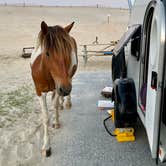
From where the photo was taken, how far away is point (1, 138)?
400 centimetres

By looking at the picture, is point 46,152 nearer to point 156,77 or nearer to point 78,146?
point 78,146

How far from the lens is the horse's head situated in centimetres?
308

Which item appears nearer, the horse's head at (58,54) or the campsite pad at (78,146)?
the horse's head at (58,54)

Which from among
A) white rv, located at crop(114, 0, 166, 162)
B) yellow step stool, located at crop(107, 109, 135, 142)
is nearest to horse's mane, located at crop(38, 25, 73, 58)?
white rv, located at crop(114, 0, 166, 162)

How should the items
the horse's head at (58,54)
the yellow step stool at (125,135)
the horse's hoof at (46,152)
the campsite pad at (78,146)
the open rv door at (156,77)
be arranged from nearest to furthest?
the open rv door at (156,77) < the horse's head at (58,54) < the campsite pad at (78,146) < the horse's hoof at (46,152) < the yellow step stool at (125,135)

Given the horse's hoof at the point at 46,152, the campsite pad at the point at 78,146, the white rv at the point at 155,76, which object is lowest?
the campsite pad at the point at 78,146

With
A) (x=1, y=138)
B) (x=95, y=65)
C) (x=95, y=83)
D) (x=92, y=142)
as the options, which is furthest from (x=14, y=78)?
(x=92, y=142)

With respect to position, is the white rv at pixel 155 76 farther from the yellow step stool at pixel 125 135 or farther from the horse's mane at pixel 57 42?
the horse's mane at pixel 57 42

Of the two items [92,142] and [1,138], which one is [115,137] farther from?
[1,138]

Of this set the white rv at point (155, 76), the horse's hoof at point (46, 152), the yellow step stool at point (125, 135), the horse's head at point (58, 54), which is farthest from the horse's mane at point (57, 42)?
the yellow step stool at point (125, 135)

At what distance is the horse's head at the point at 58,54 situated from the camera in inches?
121

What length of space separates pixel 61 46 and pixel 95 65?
256 inches

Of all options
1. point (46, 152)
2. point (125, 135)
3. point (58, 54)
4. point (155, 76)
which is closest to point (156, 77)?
point (155, 76)

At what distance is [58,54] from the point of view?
123 inches
